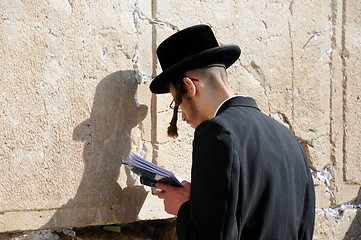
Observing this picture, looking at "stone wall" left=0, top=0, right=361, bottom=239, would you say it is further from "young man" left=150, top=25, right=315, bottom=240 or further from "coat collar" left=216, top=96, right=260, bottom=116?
"coat collar" left=216, top=96, right=260, bottom=116

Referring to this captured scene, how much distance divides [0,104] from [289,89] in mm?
1869

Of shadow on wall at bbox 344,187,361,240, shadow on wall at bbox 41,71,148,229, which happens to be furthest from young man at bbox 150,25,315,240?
shadow on wall at bbox 344,187,361,240

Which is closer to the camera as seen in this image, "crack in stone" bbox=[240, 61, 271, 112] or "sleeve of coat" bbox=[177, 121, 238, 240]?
"sleeve of coat" bbox=[177, 121, 238, 240]

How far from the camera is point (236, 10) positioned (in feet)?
9.58

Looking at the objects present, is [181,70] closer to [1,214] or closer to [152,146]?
[152,146]

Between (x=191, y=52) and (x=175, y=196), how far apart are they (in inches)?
25.8

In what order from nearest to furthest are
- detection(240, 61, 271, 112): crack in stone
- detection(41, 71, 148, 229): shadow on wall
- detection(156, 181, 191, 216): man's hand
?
detection(156, 181, 191, 216): man's hand
detection(41, 71, 148, 229): shadow on wall
detection(240, 61, 271, 112): crack in stone

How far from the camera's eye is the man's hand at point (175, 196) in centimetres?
203

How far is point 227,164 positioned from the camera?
1647mm

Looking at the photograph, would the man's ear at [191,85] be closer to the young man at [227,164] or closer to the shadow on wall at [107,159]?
the young man at [227,164]

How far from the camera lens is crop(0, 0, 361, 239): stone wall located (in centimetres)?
223

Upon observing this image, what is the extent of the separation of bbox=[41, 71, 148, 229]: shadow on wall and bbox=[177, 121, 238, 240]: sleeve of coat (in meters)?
0.82

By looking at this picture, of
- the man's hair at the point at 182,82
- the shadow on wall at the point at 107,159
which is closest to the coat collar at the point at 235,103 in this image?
the man's hair at the point at 182,82

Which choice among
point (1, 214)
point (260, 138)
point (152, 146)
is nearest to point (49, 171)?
point (1, 214)
